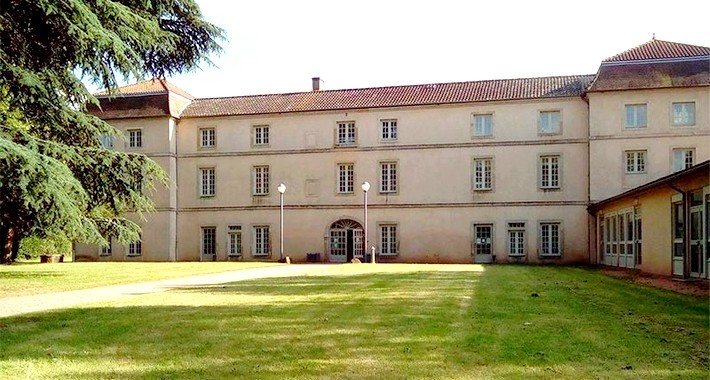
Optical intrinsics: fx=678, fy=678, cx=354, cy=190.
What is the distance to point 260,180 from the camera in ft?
117

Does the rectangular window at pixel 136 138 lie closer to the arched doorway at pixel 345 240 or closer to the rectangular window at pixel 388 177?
the arched doorway at pixel 345 240

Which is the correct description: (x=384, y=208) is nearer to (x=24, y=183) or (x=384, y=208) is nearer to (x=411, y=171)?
(x=411, y=171)

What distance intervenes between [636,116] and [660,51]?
10.1 feet

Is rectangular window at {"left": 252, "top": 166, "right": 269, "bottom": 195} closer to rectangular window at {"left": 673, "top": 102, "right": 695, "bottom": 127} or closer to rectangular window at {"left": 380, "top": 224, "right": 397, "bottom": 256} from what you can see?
rectangular window at {"left": 380, "top": 224, "right": 397, "bottom": 256}

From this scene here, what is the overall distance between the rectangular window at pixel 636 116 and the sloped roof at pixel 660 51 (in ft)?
6.88

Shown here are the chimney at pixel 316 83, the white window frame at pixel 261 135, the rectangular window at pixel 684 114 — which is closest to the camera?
the rectangular window at pixel 684 114

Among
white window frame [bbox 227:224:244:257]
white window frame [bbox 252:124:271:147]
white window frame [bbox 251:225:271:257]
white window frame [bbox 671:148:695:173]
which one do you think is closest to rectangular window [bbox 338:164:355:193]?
white window frame [bbox 252:124:271:147]

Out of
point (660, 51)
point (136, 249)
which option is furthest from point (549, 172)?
point (136, 249)

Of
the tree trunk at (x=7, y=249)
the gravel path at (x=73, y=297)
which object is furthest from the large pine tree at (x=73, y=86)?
the tree trunk at (x=7, y=249)

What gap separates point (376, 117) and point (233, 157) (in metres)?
8.00

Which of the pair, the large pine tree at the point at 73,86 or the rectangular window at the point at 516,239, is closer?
the large pine tree at the point at 73,86

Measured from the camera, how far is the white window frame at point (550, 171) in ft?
104

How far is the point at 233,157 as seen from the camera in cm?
3606

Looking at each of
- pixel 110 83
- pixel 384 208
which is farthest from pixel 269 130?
pixel 110 83
